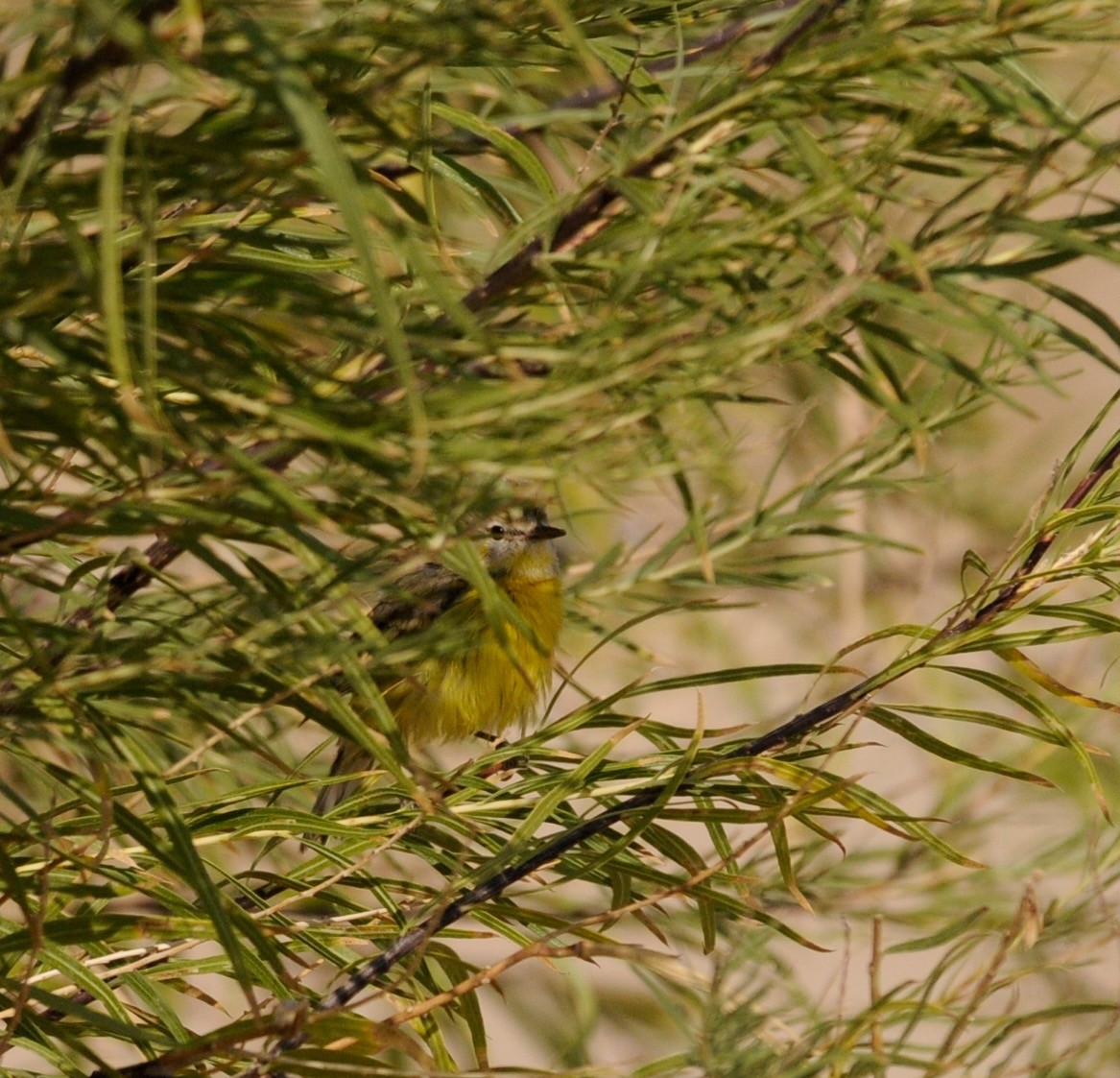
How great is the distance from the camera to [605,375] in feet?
2.13

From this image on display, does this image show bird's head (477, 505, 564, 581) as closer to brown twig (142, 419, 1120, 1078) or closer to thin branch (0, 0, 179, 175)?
brown twig (142, 419, 1120, 1078)

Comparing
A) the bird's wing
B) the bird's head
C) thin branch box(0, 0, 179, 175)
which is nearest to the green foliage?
thin branch box(0, 0, 179, 175)

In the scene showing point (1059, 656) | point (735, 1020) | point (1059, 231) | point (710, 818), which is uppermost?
point (1059, 656)

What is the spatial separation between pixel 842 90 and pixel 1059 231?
171 mm

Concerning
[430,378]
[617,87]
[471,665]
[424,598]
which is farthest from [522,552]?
[430,378]

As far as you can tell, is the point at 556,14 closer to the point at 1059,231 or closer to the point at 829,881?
the point at 1059,231

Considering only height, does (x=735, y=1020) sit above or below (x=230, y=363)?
below

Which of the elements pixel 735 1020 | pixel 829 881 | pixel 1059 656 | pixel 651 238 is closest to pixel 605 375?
pixel 651 238

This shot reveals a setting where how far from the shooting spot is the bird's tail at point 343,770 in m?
1.65

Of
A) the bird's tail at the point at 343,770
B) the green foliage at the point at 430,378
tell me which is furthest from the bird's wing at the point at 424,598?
the green foliage at the point at 430,378

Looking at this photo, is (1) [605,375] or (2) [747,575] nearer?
(1) [605,375]

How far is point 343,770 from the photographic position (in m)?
2.20

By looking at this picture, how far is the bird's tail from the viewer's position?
1650mm

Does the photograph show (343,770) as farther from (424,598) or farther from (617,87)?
(617,87)
